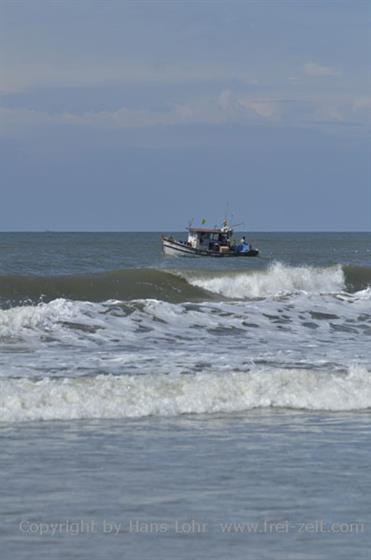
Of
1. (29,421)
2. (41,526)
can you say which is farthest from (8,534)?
(29,421)

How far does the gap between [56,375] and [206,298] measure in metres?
19.9

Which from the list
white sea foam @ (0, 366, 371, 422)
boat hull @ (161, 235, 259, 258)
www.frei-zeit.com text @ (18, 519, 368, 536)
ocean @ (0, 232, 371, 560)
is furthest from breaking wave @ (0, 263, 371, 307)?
boat hull @ (161, 235, 259, 258)

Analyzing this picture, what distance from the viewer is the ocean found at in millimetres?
8156

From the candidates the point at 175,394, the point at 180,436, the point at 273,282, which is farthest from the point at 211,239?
the point at 180,436

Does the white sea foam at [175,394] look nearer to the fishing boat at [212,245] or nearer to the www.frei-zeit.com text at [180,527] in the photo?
the www.frei-zeit.com text at [180,527]

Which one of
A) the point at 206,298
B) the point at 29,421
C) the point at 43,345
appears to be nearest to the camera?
the point at 29,421

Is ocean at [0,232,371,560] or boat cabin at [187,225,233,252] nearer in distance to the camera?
ocean at [0,232,371,560]

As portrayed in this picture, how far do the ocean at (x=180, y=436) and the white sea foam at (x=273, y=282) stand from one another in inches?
567

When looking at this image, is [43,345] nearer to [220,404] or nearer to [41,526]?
[220,404]

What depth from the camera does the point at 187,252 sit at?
255ft

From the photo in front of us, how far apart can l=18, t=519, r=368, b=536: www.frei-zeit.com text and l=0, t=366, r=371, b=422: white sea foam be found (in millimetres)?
4584

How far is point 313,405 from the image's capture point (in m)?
14.2

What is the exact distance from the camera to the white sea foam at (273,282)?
41.1m

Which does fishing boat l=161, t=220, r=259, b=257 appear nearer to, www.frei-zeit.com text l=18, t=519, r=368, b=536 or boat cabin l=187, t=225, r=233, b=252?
boat cabin l=187, t=225, r=233, b=252
